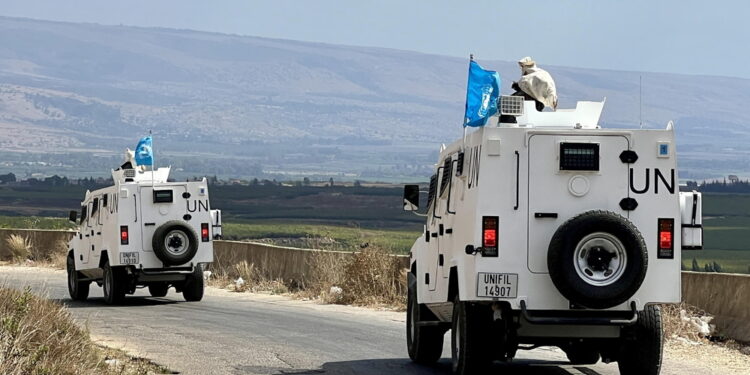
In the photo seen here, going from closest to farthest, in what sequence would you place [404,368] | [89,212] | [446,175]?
[446,175] → [404,368] → [89,212]

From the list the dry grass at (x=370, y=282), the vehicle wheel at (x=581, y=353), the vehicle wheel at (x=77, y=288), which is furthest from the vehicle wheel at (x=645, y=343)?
the vehicle wheel at (x=77, y=288)

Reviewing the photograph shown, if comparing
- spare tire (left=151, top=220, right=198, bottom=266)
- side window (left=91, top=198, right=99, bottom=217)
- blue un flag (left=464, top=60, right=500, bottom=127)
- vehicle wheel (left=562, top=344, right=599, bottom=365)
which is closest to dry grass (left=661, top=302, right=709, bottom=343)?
vehicle wheel (left=562, top=344, right=599, bottom=365)

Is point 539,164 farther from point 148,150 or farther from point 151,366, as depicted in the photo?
point 148,150

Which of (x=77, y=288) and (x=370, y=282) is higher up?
(x=370, y=282)

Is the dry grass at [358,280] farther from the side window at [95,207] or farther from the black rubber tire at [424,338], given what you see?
the black rubber tire at [424,338]

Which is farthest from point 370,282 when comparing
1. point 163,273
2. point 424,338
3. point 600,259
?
point 600,259

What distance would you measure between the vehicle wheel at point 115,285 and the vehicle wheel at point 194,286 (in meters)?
1.17

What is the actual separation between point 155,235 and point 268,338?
7247 millimetres

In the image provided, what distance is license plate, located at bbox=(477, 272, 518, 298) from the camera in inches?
523

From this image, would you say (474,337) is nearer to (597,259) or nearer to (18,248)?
(597,259)

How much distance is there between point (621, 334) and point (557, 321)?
69 cm

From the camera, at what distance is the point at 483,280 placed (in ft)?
43.7

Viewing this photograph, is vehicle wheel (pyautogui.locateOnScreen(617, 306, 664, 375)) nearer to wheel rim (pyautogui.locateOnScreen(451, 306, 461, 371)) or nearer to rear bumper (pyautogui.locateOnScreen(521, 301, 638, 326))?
rear bumper (pyautogui.locateOnScreen(521, 301, 638, 326))

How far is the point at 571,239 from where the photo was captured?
42.9 ft
